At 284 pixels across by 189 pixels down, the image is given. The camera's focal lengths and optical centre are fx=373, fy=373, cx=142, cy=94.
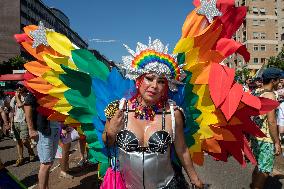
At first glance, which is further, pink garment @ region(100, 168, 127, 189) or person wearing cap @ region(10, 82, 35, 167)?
person wearing cap @ region(10, 82, 35, 167)

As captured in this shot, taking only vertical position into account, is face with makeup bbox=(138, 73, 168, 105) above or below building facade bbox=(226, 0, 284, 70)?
below

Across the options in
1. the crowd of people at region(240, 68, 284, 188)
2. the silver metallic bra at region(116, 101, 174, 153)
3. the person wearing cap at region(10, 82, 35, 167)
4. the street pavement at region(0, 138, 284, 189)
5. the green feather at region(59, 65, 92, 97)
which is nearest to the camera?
the silver metallic bra at region(116, 101, 174, 153)

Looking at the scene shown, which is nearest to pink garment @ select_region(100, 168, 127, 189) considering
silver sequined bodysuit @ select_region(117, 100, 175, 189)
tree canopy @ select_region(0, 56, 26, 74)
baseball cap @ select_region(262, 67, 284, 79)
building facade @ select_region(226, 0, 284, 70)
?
silver sequined bodysuit @ select_region(117, 100, 175, 189)

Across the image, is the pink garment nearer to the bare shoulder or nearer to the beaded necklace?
the beaded necklace

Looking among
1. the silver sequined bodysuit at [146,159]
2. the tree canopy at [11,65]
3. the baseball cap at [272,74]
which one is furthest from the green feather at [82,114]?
the tree canopy at [11,65]

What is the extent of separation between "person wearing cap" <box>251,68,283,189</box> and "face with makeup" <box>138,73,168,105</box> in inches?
84.8

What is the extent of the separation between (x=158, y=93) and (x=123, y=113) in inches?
12.7

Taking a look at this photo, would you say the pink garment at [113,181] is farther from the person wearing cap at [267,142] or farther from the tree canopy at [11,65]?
the tree canopy at [11,65]

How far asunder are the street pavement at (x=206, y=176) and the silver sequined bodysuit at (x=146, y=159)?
115 inches

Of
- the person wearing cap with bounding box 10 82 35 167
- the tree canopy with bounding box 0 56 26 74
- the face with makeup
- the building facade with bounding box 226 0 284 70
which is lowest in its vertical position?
the person wearing cap with bounding box 10 82 35 167

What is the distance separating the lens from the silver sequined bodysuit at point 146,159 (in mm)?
2902

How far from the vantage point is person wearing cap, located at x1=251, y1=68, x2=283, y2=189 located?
468 cm

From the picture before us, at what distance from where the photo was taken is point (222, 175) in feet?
21.1

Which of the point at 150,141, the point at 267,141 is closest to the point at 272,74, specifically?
the point at 267,141
